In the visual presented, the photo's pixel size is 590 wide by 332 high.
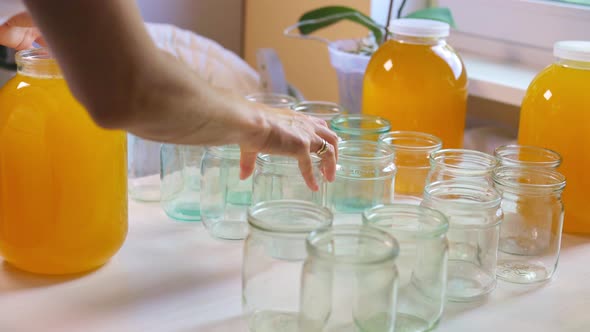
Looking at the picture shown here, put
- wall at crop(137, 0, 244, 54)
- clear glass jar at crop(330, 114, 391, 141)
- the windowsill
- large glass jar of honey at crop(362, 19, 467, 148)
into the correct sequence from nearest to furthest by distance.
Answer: clear glass jar at crop(330, 114, 391, 141) < large glass jar of honey at crop(362, 19, 467, 148) < the windowsill < wall at crop(137, 0, 244, 54)

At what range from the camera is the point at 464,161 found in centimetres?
→ 116

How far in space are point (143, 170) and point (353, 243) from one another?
0.62 m

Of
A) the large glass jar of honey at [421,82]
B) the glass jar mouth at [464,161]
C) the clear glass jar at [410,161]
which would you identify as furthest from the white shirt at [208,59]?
the glass jar mouth at [464,161]

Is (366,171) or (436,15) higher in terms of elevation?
(436,15)

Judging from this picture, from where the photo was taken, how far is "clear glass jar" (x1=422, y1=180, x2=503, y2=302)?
38.3 inches

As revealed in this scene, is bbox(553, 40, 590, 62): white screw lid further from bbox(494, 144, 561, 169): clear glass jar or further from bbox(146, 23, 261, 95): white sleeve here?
bbox(146, 23, 261, 95): white sleeve

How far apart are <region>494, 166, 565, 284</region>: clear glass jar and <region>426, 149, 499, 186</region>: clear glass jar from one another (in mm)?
16

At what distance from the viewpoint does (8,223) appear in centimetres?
96

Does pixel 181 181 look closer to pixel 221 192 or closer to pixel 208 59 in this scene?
pixel 221 192

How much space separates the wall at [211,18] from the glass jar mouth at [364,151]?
1223 millimetres

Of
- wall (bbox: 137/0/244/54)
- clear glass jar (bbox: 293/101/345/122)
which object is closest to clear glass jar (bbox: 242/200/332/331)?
clear glass jar (bbox: 293/101/345/122)

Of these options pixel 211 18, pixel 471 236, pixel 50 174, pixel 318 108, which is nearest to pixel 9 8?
pixel 50 174

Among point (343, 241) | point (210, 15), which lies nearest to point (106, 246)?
point (343, 241)

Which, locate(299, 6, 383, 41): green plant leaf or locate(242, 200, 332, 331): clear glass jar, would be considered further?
locate(299, 6, 383, 41): green plant leaf
